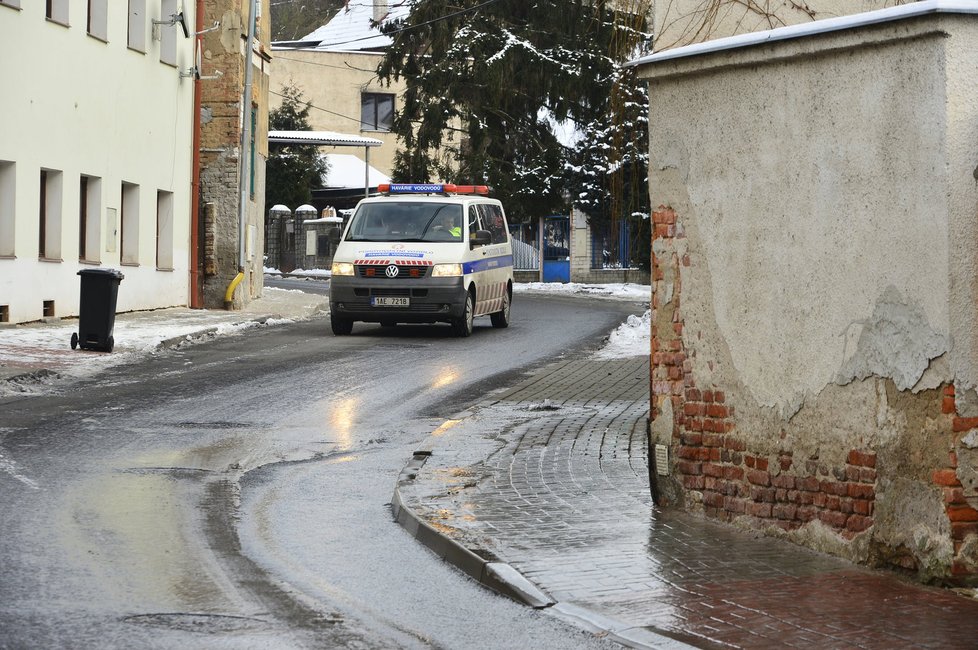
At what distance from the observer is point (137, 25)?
2928 centimetres

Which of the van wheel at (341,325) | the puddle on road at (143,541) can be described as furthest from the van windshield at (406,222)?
the puddle on road at (143,541)

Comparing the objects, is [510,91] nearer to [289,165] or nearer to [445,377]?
[289,165]

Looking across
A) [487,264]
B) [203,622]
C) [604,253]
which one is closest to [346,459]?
[203,622]

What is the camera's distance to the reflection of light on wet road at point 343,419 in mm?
12656

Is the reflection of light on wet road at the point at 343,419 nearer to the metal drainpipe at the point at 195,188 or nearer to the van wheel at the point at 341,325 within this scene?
the van wheel at the point at 341,325

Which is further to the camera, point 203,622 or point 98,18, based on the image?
point 98,18

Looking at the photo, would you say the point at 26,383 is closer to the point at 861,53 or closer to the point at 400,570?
the point at 400,570

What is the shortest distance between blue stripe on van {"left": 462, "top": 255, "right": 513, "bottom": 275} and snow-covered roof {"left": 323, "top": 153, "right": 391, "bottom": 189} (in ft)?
127

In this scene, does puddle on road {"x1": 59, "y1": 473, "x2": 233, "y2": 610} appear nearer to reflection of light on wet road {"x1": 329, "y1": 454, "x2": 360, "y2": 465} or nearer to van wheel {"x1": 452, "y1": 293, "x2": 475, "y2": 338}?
reflection of light on wet road {"x1": 329, "y1": 454, "x2": 360, "y2": 465}

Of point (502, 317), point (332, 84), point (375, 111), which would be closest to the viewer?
point (502, 317)

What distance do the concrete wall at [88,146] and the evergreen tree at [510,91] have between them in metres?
18.1

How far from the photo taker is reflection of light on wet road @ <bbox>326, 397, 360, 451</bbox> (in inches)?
498

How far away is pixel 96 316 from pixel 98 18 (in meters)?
9.46

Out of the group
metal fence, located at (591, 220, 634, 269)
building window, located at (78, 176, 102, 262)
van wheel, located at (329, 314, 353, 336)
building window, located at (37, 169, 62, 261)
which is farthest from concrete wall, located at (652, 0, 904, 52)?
metal fence, located at (591, 220, 634, 269)
